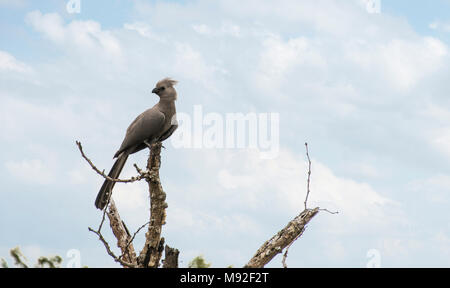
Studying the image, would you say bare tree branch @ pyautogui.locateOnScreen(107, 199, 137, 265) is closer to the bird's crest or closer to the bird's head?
the bird's head

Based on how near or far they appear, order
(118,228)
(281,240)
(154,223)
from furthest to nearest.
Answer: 1. (118,228)
2. (154,223)
3. (281,240)

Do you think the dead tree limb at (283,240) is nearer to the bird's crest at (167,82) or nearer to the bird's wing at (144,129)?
the bird's wing at (144,129)

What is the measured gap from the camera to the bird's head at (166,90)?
10969 mm

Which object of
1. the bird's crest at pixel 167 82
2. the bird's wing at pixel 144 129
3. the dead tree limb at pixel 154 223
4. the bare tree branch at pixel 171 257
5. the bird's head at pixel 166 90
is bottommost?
the bare tree branch at pixel 171 257

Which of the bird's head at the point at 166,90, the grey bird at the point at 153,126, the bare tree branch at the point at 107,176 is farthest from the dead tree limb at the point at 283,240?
the bird's head at the point at 166,90

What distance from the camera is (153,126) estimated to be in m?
10.4

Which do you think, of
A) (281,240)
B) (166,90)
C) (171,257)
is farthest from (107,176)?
(166,90)

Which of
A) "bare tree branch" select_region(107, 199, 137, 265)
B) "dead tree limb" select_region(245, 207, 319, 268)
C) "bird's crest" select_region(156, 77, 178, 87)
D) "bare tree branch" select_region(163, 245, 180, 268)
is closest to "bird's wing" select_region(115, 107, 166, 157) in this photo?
"bird's crest" select_region(156, 77, 178, 87)

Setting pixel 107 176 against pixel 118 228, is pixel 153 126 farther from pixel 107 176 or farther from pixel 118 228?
pixel 107 176

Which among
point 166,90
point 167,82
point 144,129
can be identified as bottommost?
point 144,129

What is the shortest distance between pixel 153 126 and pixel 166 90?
1.03 metres

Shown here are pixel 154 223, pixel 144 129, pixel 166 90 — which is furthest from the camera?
pixel 166 90

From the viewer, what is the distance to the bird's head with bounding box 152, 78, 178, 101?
11.0 m
